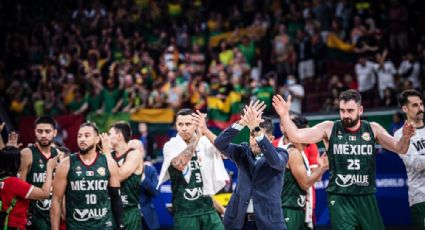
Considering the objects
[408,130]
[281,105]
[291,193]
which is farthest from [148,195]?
[408,130]

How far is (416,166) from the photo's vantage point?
10.5 metres

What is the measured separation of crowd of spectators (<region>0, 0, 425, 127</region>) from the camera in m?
19.1

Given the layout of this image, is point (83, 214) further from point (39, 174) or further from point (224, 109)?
point (224, 109)

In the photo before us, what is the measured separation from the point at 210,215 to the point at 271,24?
13005mm

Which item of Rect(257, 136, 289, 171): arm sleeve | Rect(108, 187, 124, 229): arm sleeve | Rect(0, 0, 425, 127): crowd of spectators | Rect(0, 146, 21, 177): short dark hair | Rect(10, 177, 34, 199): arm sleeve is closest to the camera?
Rect(257, 136, 289, 171): arm sleeve

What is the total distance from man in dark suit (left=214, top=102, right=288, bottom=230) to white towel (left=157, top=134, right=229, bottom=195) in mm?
1299

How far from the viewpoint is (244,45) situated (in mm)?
21844

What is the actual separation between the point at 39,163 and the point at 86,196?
5.78 feet

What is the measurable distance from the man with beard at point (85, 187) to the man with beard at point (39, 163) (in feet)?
4.58

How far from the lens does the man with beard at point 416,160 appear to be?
1046 centimetres

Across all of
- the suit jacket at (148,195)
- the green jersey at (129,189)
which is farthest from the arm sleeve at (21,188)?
the suit jacket at (148,195)

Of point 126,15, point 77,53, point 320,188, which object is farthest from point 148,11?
point 320,188

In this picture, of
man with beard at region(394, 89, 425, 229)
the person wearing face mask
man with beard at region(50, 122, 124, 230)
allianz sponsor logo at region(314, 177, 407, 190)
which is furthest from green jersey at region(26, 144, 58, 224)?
the person wearing face mask

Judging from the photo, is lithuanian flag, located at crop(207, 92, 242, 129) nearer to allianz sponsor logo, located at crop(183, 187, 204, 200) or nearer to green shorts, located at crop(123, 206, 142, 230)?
green shorts, located at crop(123, 206, 142, 230)
